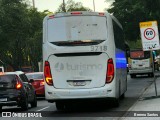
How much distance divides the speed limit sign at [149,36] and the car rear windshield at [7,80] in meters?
5.70

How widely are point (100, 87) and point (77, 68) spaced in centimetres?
103

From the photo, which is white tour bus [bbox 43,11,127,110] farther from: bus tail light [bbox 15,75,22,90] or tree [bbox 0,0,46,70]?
tree [bbox 0,0,46,70]

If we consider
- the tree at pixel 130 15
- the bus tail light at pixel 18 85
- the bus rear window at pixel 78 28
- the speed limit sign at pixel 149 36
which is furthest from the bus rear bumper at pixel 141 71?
the bus rear window at pixel 78 28

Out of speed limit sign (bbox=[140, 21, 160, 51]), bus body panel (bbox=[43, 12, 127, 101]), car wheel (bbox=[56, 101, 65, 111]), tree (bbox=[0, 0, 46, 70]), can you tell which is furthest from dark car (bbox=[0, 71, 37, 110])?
tree (bbox=[0, 0, 46, 70])

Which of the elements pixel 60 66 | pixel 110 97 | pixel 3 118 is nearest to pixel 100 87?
pixel 110 97

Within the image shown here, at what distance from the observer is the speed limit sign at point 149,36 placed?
21.6 meters

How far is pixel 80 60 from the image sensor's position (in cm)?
1758

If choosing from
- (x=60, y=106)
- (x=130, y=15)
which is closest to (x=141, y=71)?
(x=130, y=15)

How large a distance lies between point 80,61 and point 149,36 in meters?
5.12

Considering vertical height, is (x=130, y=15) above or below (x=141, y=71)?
above

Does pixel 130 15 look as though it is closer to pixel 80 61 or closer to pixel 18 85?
pixel 18 85

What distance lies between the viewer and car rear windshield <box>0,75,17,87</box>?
20219mm

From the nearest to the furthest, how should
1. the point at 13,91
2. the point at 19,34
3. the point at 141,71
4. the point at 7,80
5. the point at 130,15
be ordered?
the point at 13,91, the point at 7,80, the point at 141,71, the point at 130,15, the point at 19,34

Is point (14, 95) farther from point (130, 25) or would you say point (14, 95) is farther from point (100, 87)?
point (130, 25)
